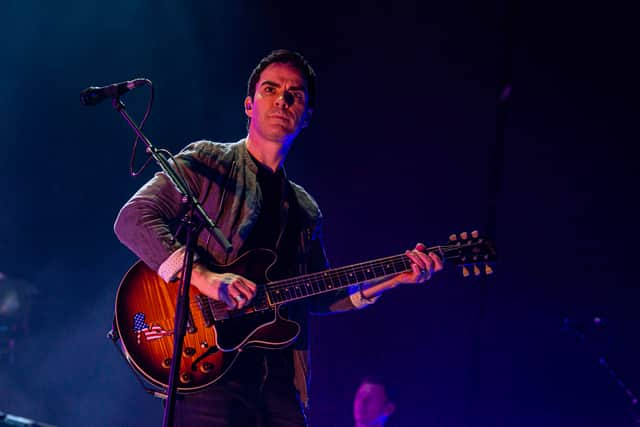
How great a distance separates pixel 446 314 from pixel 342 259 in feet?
3.76

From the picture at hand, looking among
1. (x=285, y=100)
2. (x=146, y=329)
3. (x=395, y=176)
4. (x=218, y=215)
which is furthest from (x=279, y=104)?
(x=395, y=176)

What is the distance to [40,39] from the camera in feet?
19.4

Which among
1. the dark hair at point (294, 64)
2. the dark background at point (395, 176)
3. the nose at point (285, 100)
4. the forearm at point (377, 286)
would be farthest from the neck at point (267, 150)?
the dark background at point (395, 176)

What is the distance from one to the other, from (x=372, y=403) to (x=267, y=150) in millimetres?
3015

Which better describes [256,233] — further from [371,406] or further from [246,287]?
[371,406]

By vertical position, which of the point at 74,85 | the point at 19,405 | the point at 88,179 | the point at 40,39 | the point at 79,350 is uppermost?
the point at 40,39

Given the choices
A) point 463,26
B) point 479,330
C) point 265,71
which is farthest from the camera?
point 463,26

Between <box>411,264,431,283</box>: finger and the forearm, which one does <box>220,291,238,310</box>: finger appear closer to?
the forearm

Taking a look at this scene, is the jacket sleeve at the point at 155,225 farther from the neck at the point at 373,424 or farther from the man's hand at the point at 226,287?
the neck at the point at 373,424

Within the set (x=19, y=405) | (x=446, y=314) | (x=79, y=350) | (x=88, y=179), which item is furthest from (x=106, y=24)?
(x=446, y=314)

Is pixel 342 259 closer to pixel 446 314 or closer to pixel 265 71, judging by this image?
pixel 446 314

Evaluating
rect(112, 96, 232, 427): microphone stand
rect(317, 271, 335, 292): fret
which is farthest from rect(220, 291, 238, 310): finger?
rect(317, 271, 335, 292): fret

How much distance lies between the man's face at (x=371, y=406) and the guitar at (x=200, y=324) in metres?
2.78

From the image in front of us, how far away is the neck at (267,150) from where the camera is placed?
3.16 m
